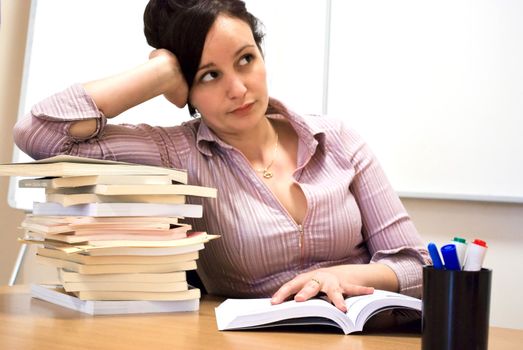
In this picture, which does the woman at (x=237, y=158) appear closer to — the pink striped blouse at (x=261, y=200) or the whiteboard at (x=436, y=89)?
the pink striped blouse at (x=261, y=200)

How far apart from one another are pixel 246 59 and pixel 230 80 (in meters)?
0.07

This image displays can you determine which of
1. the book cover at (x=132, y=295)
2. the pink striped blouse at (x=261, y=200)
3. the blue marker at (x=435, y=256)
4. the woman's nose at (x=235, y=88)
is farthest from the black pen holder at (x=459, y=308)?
the woman's nose at (x=235, y=88)

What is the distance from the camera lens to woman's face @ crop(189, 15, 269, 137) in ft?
4.48

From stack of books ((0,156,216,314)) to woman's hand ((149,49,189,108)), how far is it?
0.30 meters

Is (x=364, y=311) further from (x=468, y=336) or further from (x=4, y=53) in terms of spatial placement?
(x=4, y=53)

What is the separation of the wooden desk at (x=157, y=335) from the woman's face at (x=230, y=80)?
1.51ft

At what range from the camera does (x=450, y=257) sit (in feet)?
2.24

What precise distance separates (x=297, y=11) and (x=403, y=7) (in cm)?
34

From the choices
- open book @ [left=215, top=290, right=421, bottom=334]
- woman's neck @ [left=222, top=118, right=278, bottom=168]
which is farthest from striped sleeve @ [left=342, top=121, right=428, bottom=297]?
open book @ [left=215, top=290, right=421, bottom=334]

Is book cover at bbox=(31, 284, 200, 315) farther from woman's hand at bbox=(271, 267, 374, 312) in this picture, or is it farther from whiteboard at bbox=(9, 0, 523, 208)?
whiteboard at bbox=(9, 0, 523, 208)

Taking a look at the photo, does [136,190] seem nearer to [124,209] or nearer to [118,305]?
[124,209]

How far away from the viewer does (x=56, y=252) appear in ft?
3.87

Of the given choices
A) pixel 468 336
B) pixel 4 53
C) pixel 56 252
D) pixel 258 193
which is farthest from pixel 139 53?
pixel 468 336

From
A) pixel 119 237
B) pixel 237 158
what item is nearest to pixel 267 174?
pixel 237 158
